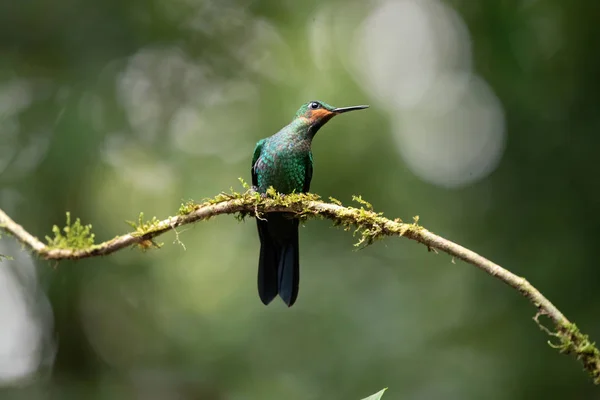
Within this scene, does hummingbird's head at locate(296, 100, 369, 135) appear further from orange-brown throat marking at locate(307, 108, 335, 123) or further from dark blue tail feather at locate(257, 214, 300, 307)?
dark blue tail feather at locate(257, 214, 300, 307)

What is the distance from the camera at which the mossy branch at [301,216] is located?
2.10 m

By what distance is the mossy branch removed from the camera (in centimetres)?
210

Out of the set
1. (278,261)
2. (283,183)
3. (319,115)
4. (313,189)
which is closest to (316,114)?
(319,115)

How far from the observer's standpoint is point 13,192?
568 cm

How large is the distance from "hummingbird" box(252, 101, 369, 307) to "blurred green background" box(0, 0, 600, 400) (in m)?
2.09

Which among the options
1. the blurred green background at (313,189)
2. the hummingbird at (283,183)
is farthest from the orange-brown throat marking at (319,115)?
the blurred green background at (313,189)

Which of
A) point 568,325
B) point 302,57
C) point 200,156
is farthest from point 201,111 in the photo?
point 568,325

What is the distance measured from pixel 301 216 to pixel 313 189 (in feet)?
8.85

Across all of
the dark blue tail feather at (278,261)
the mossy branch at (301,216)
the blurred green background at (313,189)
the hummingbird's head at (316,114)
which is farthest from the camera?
the blurred green background at (313,189)

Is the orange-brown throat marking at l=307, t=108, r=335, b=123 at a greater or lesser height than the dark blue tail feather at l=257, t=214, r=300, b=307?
greater

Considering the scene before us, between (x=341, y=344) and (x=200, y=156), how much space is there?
7.87 ft

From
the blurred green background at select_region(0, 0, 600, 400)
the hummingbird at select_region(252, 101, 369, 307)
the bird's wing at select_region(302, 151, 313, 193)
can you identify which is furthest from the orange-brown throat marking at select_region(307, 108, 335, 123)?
the blurred green background at select_region(0, 0, 600, 400)

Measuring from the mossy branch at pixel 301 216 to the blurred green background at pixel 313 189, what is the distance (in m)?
2.81

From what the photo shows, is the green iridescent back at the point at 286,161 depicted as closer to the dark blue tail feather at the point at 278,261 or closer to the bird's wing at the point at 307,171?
the bird's wing at the point at 307,171
